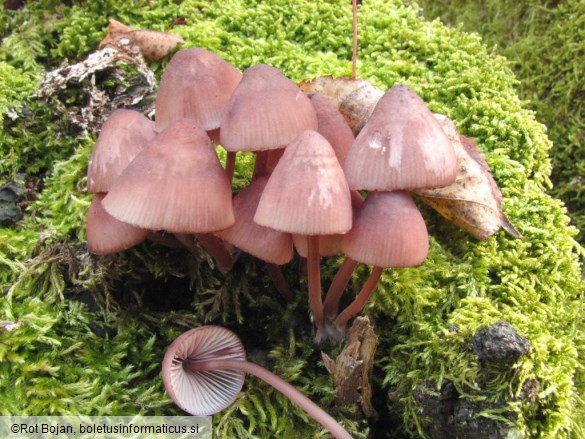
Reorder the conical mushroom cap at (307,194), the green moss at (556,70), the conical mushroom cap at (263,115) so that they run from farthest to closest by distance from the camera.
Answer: the green moss at (556,70)
the conical mushroom cap at (263,115)
the conical mushroom cap at (307,194)

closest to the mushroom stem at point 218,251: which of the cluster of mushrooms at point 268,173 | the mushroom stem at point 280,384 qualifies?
the cluster of mushrooms at point 268,173

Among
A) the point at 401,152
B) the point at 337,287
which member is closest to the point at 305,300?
the point at 337,287

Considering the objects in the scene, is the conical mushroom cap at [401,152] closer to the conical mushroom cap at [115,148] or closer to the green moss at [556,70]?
the conical mushroom cap at [115,148]

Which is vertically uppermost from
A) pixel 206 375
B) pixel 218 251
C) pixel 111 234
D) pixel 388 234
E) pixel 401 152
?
pixel 401 152

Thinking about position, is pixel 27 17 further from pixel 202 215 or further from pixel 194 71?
pixel 202 215

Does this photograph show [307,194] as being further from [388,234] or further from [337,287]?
[337,287]

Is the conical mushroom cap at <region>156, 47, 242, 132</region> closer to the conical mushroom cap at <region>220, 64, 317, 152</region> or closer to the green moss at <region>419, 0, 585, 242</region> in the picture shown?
the conical mushroom cap at <region>220, 64, 317, 152</region>
